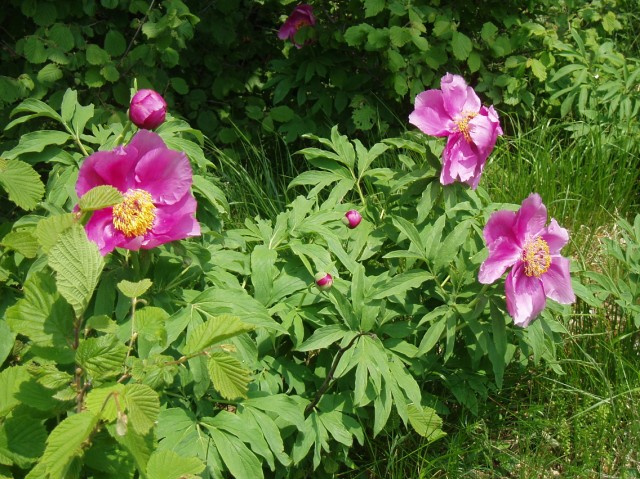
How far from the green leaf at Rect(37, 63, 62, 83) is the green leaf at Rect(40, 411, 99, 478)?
2.23 m

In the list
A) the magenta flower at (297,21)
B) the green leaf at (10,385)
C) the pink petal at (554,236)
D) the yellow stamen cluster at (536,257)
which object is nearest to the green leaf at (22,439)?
the green leaf at (10,385)

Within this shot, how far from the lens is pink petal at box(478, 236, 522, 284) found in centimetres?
196

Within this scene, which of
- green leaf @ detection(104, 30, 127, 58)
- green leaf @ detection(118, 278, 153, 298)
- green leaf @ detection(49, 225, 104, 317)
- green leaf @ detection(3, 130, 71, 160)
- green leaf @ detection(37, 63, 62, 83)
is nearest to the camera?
green leaf @ detection(49, 225, 104, 317)

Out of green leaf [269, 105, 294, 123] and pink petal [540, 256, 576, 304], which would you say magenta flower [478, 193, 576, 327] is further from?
green leaf [269, 105, 294, 123]

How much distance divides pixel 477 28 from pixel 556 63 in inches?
16.7

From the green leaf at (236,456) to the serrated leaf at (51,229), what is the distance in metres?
0.63

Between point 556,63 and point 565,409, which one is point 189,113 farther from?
point 565,409

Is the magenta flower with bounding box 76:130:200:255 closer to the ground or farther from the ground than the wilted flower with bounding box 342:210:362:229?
farther from the ground

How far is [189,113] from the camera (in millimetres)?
4098

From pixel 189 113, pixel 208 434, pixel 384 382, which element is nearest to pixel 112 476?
pixel 208 434

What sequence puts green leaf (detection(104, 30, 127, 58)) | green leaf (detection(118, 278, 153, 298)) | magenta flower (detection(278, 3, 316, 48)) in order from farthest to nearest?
magenta flower (detection(278, 3, 316, 48)) → green leaf (detection(104, 30, 127, 58)) → green leaf (detection(118, 278, 153, 298))

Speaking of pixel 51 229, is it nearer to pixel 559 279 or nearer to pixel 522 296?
pixel 522 296

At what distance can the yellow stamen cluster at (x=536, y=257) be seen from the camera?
77.7 inches

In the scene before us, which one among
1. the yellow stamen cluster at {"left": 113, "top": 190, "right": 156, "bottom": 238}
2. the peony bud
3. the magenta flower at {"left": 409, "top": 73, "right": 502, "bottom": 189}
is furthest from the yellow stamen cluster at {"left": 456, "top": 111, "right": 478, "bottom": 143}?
the yellow stamen cluster at {"left": 113, "top": 190, "right": 156, "bottom": 238}
